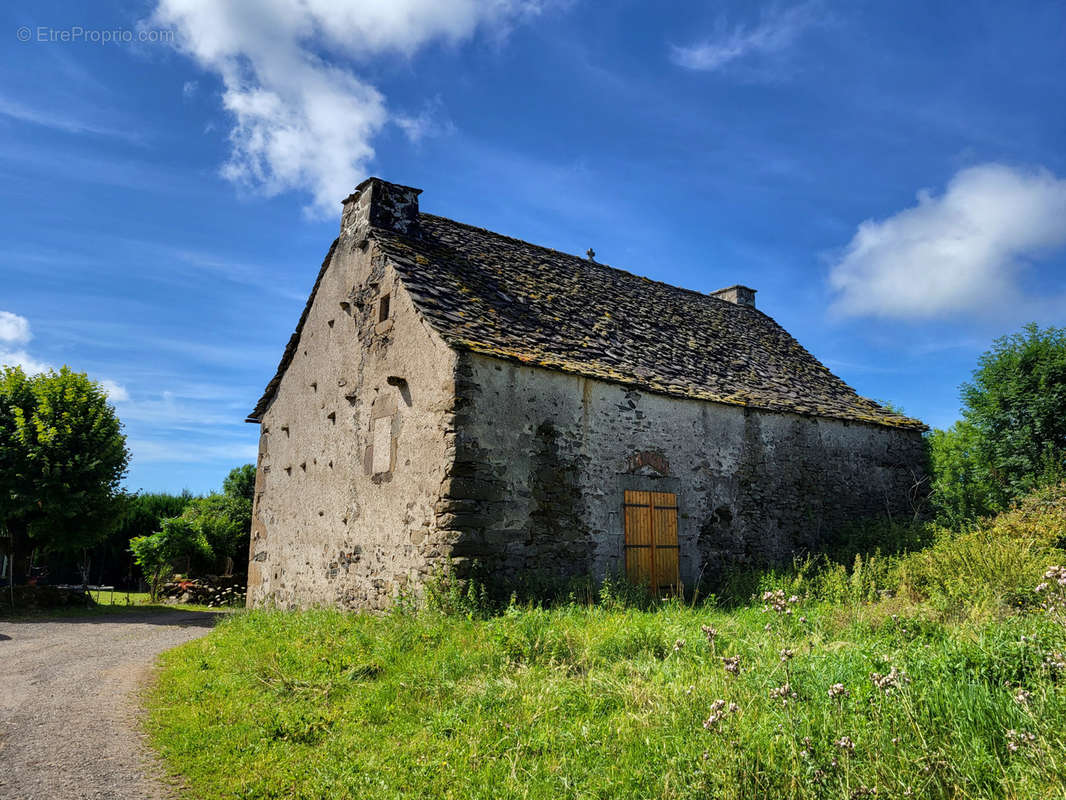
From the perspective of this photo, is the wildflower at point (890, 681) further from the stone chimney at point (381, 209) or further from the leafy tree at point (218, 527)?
the leafy tree at point (218, 527)

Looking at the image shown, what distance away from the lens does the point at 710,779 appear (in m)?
3.67

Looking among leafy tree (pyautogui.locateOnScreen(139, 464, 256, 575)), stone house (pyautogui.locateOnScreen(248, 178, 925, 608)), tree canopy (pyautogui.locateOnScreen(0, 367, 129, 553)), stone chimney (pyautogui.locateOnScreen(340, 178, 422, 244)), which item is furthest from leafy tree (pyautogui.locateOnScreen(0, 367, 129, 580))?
stone chimney (pyautogui.locateOnScreen(340, 178, 422, 244))

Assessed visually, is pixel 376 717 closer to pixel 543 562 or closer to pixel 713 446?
pixel 543 562

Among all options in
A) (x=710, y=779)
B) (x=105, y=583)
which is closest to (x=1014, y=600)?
(x=710, y=779)

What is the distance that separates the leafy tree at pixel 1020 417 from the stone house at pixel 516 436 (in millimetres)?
1381

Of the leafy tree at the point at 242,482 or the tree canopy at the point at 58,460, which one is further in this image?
the leafy tree at the point at 242,482

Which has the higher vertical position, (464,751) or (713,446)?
(713,446)

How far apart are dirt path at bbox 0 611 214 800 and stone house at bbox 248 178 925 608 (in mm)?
2924

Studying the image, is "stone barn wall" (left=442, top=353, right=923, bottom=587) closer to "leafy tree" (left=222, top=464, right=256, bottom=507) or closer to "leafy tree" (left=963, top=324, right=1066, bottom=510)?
"leafy tree" (left=963, top=324, right=1066, bottom=510)

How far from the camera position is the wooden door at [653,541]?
1055 centimetres

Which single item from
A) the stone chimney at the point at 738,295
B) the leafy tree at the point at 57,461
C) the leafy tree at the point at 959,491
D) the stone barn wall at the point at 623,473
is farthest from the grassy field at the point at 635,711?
the stone chimney at the point at 738,295

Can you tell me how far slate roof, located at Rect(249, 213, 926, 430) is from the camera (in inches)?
415

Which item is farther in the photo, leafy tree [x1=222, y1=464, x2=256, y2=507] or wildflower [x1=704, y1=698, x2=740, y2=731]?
leafy tree [x1=222, y1=464, x2=256, y2=507]

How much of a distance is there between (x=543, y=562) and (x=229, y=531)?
15736mm
